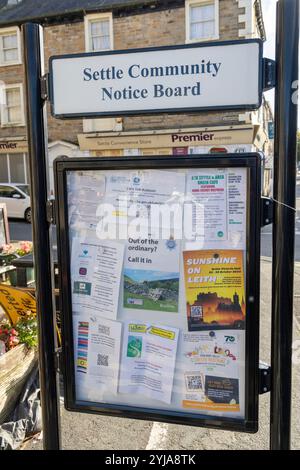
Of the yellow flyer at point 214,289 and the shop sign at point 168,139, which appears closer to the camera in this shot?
the yellow flyer at point 214,289

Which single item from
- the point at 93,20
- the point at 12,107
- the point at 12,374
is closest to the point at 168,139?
the point at 93,20

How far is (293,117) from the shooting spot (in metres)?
1.59

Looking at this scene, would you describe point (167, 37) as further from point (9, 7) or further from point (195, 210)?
point (195, 210)

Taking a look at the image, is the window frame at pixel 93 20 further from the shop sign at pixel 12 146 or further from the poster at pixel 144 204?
the poster at pixel 144 204

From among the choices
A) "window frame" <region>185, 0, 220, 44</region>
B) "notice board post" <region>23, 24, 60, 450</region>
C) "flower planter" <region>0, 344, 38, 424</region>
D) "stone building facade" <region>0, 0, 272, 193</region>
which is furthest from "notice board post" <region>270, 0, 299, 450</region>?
"window frame" <region>185, 0, 220, 44</region>

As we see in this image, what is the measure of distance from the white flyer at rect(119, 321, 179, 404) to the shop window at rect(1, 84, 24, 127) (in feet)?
59.2

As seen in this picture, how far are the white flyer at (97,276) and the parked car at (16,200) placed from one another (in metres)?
12.5

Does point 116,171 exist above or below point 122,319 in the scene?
above

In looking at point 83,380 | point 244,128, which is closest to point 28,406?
point 83,380

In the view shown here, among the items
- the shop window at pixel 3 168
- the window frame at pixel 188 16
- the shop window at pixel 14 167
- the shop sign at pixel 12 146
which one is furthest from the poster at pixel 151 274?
the shop window at pixel 3 168

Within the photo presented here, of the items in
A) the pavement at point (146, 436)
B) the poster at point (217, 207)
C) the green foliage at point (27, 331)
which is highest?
the poster at point (217, 207)

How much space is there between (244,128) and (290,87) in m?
14.5

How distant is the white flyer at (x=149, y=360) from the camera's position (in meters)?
1.83

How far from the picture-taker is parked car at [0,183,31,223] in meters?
13.8
